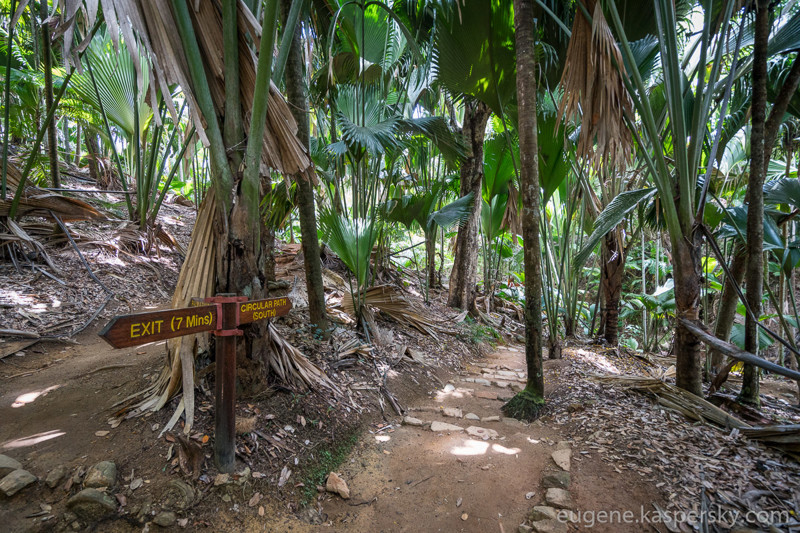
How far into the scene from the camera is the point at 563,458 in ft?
7.88

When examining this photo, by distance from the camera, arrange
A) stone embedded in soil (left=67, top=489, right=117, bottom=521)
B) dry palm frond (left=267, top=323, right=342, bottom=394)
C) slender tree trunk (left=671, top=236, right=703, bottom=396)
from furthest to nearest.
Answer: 1. slender tree trunk (left=671, top=236, right=703, bottom=396)
2. dry palm frond (left=267, top=323, right=342, bottom=394)
3. stone embedded in soil (left=67, top=489, right=117, bottom=521)

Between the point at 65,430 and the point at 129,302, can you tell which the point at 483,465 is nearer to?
the point at 65,430

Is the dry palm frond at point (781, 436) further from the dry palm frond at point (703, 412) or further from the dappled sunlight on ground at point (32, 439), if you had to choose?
the dappled sunlight on ground at point (32, 439)

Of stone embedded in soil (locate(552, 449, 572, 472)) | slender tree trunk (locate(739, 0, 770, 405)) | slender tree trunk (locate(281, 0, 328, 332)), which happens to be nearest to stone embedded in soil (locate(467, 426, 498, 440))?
stone embedded in soil (locate(552, 449, 572, 472))

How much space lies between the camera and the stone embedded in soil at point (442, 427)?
9.77ft

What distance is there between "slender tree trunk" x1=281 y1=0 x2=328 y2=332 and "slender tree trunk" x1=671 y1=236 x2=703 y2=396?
10.0 feet

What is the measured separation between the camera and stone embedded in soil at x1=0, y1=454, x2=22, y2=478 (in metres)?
1.73

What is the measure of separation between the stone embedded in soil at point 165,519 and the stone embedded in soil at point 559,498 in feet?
6.31

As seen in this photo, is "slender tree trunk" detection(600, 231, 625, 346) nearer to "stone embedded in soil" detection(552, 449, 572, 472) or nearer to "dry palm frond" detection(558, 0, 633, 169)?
"dry palm frond" detection(558, 0, 633, 169)

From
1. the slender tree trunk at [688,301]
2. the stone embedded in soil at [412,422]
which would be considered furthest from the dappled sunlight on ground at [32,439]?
the slender tree trunk at [688,301]

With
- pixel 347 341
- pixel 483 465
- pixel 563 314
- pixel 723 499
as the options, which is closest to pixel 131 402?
pixel 347 341

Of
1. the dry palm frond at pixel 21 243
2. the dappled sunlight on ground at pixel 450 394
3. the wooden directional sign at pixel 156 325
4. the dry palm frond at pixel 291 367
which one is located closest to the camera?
the wooden directional sign at pixel 156 325

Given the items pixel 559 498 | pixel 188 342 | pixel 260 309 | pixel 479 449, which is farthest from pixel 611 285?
pixel 188 342

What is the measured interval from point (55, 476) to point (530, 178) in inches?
141
